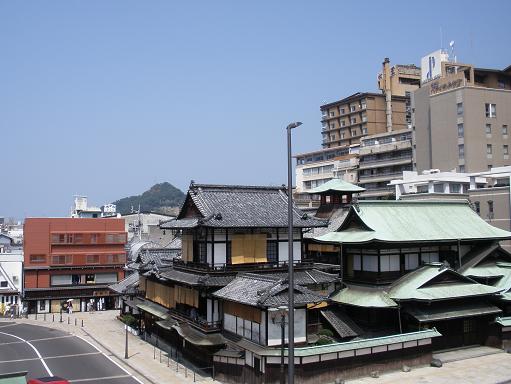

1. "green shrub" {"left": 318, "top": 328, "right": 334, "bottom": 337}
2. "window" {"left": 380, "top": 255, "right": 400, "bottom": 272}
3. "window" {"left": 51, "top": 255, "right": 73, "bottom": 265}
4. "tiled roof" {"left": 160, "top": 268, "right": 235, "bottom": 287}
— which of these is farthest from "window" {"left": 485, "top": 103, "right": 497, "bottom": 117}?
"window" {"left": 51, "top": 255, "right": 73, "bottom": 265}

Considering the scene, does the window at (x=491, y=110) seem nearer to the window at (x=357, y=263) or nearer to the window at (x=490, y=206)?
the window at (x=490, y=206)

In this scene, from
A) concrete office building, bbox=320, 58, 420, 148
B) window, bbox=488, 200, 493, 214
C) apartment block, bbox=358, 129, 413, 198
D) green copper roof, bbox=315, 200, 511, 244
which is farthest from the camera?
concrete office building, bbox=320, 58, 420, 148

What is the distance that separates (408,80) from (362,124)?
57.2ft

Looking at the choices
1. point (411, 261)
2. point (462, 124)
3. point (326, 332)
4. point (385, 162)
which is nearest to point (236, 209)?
point (326, 332)

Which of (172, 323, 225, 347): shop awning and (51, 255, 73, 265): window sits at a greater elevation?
(51, 255, 73, 265): window

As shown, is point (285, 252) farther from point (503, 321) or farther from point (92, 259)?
point (92, 259)

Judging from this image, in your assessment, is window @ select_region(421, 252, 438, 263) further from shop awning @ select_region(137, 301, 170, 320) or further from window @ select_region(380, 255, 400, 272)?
shop awning @ select_region(137, 301, 170, 320)

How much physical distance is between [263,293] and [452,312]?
15.5 meters

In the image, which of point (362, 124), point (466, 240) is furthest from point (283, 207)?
point (362, 124)

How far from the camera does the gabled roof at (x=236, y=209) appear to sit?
1583 inches

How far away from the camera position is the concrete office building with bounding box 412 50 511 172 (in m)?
85.7

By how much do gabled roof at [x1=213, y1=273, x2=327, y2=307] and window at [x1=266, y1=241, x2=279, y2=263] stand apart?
5.04 m

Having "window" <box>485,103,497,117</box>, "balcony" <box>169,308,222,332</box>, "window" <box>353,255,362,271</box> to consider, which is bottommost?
"balcony" <box>169,308,222,332</box>

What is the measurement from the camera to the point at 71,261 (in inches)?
3014
